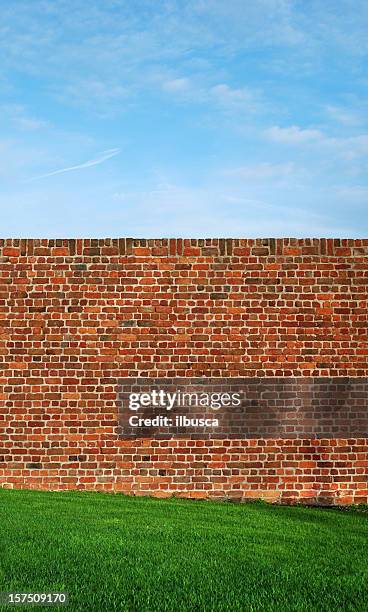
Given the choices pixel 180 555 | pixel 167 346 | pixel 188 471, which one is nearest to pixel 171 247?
pixel 167 346

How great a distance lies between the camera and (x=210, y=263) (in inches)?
446

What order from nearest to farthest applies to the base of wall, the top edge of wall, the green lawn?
the green lawn < the base of wall < the top edge of wall

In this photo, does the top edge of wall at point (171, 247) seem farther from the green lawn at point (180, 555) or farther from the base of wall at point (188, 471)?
the green lawn at point (180, 555)

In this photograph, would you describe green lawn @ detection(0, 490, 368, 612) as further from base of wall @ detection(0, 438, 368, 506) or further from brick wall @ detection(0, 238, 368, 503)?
brick wall @ detection(0, 238, 368, 503)

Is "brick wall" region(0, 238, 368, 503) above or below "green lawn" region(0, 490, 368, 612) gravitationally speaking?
above

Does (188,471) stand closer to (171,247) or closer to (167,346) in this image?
(167,346)

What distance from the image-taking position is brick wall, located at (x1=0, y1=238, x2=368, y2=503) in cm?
1112

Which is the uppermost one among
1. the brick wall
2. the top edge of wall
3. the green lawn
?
the top edge of wall

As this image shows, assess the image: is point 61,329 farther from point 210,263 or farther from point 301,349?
point 301,349

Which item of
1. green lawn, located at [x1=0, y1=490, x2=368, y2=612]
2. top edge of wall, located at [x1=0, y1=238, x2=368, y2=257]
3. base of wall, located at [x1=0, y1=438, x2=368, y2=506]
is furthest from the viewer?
top edge of wall, located at [x1=0, y1=238, x2=368, y2=257]

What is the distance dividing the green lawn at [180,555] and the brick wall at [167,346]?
981 mm

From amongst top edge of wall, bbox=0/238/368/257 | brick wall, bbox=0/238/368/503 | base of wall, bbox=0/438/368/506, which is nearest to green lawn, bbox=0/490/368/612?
base of wall, bbox=0/438/368/506

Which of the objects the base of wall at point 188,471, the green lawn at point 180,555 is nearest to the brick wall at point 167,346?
the base of wall at point 188,471

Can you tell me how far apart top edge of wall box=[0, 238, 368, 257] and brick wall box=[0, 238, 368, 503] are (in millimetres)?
17
